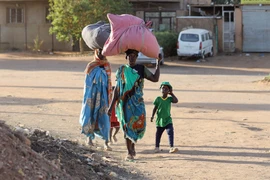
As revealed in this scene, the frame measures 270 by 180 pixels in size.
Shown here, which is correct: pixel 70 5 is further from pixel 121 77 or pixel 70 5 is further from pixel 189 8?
pixel 121 77

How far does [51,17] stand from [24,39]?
4171 millimetres

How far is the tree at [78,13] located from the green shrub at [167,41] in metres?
2.89

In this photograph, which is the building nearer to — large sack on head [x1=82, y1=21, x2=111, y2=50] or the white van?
the white van

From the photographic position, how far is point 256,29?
34219mm

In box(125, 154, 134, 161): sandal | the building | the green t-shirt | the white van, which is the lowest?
box(125, 154, 134, 161): sandal

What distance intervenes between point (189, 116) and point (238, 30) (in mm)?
23209

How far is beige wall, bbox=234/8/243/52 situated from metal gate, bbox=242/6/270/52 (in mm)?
223

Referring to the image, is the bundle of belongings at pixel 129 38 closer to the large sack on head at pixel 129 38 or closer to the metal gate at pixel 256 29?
the large sack on head at pixel 129 38

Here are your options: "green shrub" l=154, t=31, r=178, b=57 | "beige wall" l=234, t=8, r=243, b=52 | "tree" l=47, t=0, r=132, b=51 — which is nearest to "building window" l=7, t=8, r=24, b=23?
"tree" l=47, t=0, r=132, b=51

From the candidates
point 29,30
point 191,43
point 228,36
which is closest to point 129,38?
point 191,43

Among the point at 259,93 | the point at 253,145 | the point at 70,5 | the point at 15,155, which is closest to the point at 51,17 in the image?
the point at 70,5

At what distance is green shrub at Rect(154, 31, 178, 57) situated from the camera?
1200 inches

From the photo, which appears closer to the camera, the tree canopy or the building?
the tree canopy

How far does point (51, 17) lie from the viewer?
111 ft
